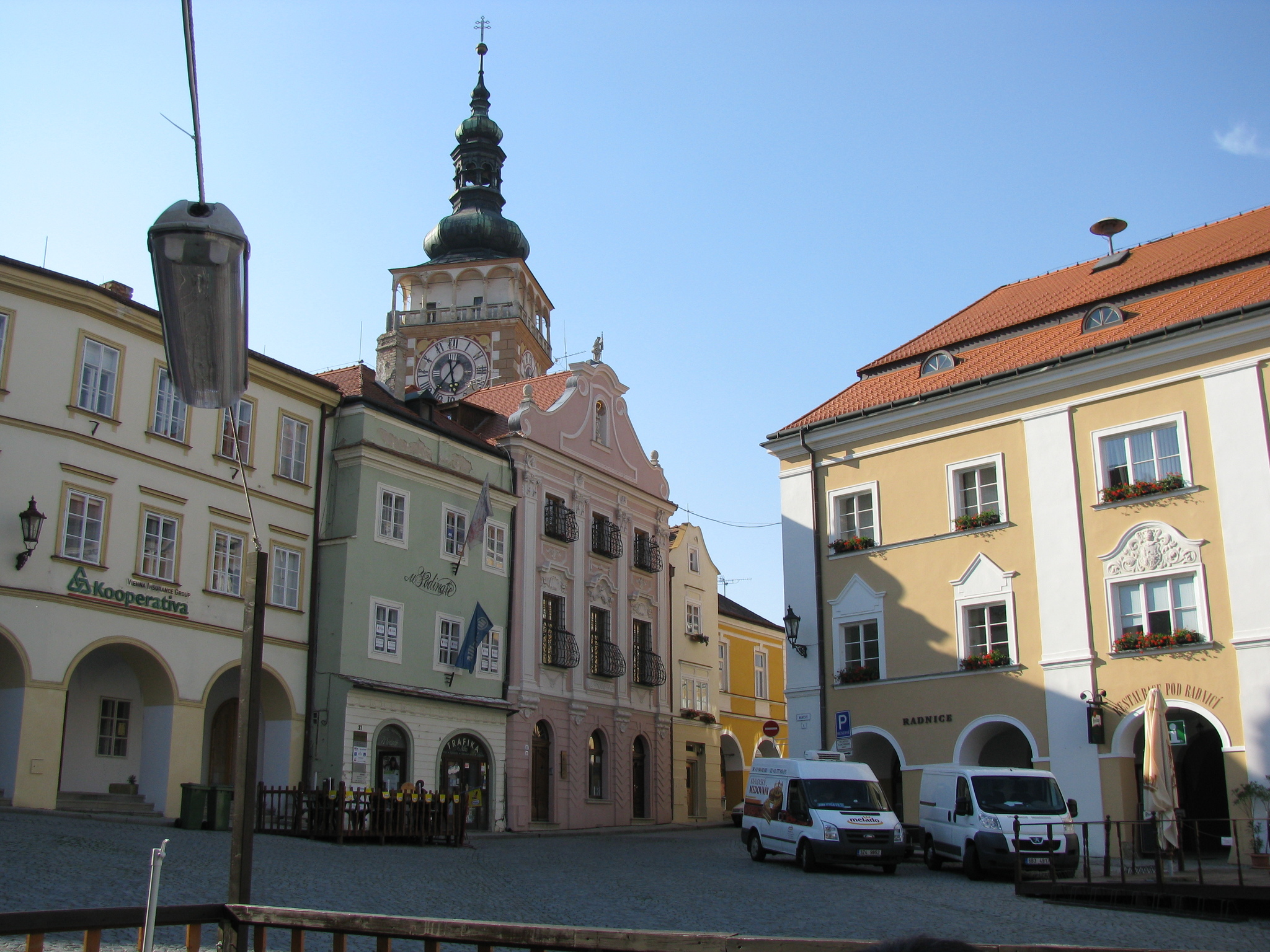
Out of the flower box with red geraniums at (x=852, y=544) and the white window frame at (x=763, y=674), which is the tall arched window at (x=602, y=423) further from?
the white window frame at (x=763, y=674)

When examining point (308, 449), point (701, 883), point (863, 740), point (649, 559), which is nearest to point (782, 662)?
point (649, 559)

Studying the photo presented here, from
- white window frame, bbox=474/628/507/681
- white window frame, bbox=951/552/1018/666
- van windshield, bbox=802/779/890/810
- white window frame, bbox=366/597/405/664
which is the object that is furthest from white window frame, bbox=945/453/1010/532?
white window frame, bbox=366/597/405/664

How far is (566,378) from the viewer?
4209 cm

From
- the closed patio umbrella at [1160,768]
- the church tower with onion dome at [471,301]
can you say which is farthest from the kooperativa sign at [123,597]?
the church tower with onion dome at [471,301]

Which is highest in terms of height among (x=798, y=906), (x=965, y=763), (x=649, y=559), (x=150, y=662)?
(x=649, y=559)

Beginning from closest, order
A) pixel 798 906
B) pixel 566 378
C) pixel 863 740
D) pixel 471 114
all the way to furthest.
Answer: pixel 798 906 → pixel 863 740 → pixel 566 378 → pixel 471 114

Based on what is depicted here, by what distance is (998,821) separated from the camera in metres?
20.4

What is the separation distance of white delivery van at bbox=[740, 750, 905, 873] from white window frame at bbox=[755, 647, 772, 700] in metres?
30.7

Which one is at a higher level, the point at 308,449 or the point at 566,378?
the point at 566,378

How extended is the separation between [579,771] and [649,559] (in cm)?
863

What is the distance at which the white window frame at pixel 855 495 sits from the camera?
100ft

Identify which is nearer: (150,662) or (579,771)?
(150,662)

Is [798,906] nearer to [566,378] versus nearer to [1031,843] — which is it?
[1031,843]

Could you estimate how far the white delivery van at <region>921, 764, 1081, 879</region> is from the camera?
20.0m
